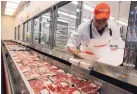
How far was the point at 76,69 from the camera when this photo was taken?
1.69 meters

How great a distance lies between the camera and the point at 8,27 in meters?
14.0

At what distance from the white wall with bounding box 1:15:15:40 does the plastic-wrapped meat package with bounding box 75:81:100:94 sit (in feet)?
45.1

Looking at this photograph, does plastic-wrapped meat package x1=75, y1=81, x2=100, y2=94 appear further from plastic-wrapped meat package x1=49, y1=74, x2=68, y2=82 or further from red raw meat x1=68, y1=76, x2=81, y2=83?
plastic-wrapped meat package x1=49, y1=74, x2=68, y2=82

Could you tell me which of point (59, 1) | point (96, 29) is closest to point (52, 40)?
point (59, 1)

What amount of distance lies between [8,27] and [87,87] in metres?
14.3

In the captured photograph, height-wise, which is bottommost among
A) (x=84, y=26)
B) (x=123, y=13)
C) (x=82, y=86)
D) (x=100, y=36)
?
(x=82, y=86)

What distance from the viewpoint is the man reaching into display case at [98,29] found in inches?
63.1

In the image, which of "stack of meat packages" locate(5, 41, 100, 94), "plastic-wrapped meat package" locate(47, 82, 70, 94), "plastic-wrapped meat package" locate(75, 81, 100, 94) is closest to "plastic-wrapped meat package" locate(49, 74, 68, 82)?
"stack of meat packages" locate(5, 41, 100, 94)

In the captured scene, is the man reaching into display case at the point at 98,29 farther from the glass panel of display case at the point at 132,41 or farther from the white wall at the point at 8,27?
the white wall at the point at 8,27

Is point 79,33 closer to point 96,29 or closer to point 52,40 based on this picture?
point 96,29

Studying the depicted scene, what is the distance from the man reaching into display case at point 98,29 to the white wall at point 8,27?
13.1 m

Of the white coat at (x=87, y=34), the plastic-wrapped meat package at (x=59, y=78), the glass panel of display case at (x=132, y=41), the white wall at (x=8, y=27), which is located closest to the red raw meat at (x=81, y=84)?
the plastic-wrapped meat package at (x=59, y=78)

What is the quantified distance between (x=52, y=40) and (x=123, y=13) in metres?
2.25

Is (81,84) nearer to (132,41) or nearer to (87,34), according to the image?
(132,41)
